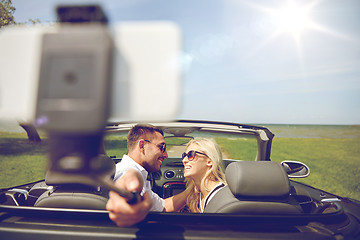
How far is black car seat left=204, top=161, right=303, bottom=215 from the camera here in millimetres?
1729

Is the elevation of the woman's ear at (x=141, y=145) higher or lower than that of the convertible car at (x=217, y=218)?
higher

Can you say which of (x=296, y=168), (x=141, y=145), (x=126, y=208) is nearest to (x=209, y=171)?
(x=141, y=145)

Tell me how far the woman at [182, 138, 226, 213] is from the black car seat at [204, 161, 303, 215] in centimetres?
111

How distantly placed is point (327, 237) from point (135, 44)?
170cm

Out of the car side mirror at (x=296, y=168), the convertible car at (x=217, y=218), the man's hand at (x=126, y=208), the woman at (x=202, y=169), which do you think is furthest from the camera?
the car side mirror at (x=296, y=168)

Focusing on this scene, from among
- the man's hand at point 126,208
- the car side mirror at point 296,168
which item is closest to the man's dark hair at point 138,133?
the man's hand at point 126,208

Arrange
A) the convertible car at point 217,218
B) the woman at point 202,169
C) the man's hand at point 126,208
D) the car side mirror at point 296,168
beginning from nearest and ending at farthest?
the man's hand at point 126,208
the convertible car at point 217,218
the woman at point 202,169
the car side mirror at point 296,168

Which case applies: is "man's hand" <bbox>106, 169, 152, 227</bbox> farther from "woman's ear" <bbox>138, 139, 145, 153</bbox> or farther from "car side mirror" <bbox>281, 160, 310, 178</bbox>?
"car side mirror" <bbox>281, 160, 310, 178</bbox>

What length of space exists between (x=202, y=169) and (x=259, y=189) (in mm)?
1323

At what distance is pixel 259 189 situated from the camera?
5.68ft

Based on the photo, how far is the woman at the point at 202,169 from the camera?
297cm

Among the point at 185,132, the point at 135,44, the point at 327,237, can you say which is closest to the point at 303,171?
the point at 185,132

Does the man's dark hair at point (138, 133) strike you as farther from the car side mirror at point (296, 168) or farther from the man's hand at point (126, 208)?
the car side mirror at point (296, 168)

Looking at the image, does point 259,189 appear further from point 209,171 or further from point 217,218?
point 209,171
